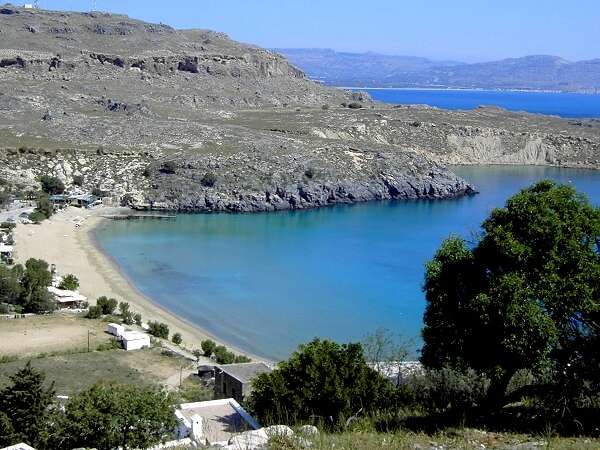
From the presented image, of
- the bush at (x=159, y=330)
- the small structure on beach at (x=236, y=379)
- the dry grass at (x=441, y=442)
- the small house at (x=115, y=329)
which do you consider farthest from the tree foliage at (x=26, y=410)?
the bush at (x=159, y=330)

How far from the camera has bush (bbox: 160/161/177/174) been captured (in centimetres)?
6575

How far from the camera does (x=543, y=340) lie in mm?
11969

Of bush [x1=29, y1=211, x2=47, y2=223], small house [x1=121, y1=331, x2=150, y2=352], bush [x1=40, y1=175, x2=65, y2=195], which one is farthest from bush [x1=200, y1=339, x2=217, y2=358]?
bush [x1=40, y1=175, x2=65, y2=195]

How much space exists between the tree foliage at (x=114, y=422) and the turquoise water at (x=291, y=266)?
15323 millimetres

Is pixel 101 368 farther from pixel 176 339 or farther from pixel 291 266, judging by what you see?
pixel 291 266

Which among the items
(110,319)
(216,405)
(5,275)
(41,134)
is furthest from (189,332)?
(41,134)

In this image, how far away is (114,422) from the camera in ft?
46.6

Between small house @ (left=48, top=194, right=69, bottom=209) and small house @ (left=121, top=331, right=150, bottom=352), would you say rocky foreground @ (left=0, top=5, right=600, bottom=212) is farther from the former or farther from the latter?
small house @ (left=121, top=331, right=150, bottom=352)

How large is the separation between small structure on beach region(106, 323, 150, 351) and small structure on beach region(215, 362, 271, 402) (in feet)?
18.5

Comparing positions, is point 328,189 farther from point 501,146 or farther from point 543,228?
point 543,228

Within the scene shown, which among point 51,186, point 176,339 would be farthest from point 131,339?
point 51,186

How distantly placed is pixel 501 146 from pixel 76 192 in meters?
58.7

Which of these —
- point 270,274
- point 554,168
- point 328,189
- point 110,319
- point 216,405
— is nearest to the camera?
point 216,405

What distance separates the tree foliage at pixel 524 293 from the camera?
478 inches
